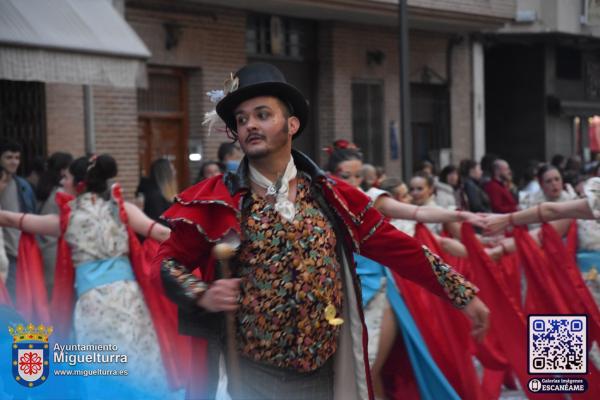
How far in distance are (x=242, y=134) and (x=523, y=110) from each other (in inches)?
876

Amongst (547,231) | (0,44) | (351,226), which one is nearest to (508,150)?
(0,44)

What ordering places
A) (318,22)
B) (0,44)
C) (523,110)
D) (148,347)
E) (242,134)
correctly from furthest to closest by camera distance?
1. (523,110)
2. (318,22)
3. (0,44)
4. (148,347)
5. (242,134)

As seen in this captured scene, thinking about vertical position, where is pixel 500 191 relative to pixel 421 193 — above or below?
below

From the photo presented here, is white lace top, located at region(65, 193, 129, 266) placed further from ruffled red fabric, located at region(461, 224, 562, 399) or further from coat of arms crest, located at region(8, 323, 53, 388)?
ruffled red fabric, located at region(461, 224, 562, 399)

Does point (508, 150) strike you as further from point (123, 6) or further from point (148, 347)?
point (148, 347)

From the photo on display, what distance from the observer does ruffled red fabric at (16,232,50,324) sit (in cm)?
714

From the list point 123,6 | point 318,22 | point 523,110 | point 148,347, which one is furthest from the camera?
point 523,110

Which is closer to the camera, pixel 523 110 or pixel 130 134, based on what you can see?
pixel 130 134

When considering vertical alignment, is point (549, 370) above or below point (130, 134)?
below

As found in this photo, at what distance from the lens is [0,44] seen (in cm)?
1114

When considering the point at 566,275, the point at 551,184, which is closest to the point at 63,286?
the point at 566,275

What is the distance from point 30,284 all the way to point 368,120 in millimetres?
13509

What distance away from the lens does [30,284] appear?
7215 mm

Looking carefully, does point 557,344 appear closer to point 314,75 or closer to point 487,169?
point 487,169
